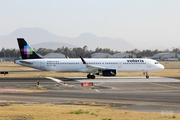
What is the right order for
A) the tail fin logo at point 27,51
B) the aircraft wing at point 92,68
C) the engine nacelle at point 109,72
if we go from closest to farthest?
the aircraft wing at point 92,68
the engine nacelle at point 109,72
the tail fin logo at point 27,51

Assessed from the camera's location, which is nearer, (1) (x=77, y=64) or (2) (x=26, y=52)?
(1) (x=77, y=64)

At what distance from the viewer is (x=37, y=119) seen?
20906mm

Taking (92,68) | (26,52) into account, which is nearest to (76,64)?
(92,68)

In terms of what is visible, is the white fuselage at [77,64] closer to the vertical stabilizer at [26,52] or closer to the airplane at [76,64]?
the airplane at [76,64]

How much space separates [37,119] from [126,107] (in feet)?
29.4

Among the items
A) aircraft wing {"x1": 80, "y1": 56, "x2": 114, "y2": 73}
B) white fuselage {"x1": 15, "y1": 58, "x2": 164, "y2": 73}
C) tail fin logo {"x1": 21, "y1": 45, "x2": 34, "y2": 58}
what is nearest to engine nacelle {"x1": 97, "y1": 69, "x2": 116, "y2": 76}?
aircraft wing {"x1": 80, "y1": 56, "x2": 114, "y2": 73}

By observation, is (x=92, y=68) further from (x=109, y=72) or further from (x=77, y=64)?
(x=77, y=64)

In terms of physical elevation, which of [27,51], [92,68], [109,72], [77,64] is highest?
[27,51]

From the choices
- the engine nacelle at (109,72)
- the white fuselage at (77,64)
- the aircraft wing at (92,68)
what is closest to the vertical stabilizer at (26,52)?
the white fuselage at (77,64)

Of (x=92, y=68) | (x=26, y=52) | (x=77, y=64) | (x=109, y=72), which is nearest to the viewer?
(x=109, y=72)

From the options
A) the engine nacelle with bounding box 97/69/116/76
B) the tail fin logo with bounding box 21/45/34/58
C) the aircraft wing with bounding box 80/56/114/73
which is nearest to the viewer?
the aircraft wing with bounding box 80/56/114/73

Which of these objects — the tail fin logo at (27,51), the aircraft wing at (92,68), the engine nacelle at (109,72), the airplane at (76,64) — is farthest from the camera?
the tail fin logo at (27,51)

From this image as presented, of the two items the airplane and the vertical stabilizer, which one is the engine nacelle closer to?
Answer: the airplane

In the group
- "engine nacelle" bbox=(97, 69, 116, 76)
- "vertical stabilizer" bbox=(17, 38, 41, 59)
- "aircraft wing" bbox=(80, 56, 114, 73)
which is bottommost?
"engine nacelle" bbox=(97, 69, 116, 76)
